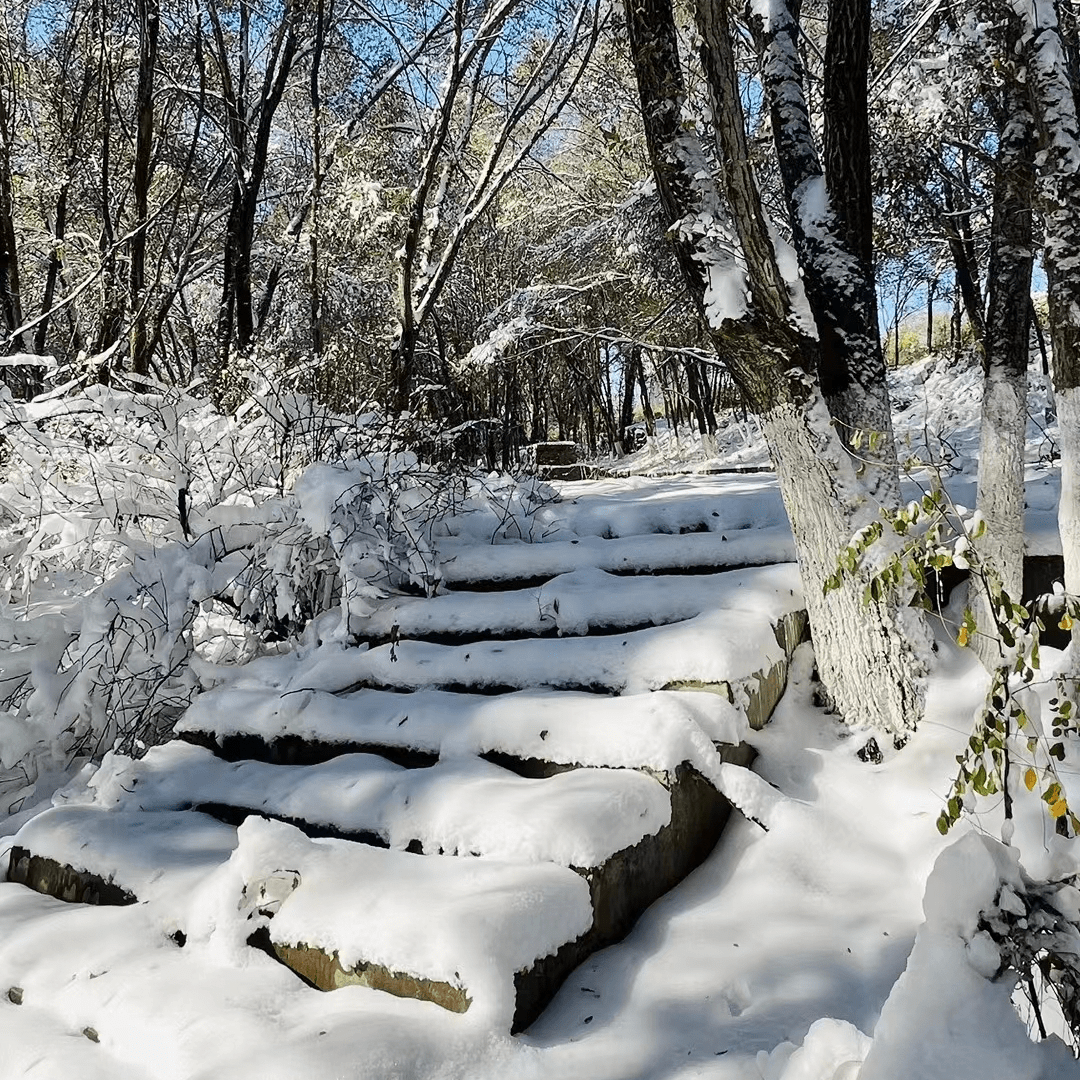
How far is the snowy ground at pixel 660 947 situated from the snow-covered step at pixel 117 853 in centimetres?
3

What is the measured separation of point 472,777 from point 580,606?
1.02 m

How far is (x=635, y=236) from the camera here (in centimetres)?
1109

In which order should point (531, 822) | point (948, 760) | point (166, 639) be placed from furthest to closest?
point (166, 639) → point (948, 760) → point (531, 822)

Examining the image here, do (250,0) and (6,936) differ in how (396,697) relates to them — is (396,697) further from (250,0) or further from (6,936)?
(250,0)

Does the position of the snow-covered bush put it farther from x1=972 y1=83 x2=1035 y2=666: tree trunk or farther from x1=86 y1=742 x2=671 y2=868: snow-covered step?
x1=972 y1=83 x2=1035 y2=666: tree trunk

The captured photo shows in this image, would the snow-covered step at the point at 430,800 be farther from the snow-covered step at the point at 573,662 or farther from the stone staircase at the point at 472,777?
the snow-covered step at the point at 573,662

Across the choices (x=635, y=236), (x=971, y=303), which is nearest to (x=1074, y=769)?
(x=635, y=236)

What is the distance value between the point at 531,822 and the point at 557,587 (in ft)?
4.75

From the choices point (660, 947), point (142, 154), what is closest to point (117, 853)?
point (660, 947)

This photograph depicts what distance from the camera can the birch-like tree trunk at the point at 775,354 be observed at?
277 cm

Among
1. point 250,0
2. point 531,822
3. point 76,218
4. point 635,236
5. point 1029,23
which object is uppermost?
point 250,0

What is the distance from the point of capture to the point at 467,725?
2.73 m

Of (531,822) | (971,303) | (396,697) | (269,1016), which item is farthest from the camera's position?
(971,303)

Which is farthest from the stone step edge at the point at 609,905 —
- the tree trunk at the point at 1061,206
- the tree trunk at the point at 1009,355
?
the tree trunk at the point at 1061,206
